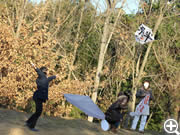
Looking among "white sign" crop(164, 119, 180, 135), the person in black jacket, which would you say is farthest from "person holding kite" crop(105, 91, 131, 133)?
"white sign" crop(164, 119, 180, 135)

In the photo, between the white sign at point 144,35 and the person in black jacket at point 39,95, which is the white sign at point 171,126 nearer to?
the white sign at point 144,35

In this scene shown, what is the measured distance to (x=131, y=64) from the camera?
24.1 meters

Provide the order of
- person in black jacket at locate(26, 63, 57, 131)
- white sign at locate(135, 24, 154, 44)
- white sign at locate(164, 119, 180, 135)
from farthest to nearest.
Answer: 1. white sign at locate(135, 24, 154, 44)
2. white sign at locate(164, 119, 180, 135)
3. person in black jacket at locate(26, 63, 57, 131)

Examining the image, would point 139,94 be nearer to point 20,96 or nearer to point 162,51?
point 20,96

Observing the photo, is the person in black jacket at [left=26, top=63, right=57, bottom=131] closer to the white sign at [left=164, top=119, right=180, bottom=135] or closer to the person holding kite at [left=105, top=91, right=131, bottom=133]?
the person holding kite at [left=105, top=91, right=131, bottom=133]

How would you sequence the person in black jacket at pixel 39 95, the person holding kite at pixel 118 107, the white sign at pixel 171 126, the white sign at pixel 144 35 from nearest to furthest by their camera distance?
1. the person in black jacket at pixel 39 95
2. the person holding kite at pixel 118 107
3. the white sign at pixel 171 126
4. the white sign at pixel 144 35

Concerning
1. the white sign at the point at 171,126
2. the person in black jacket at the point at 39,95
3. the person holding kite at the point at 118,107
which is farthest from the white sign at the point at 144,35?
the person in black jacket at the point at 39,95

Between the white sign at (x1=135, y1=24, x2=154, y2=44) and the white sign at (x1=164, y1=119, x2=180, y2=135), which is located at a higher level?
the white sign at (x1=135, y1=24, x2=154, y2=44)

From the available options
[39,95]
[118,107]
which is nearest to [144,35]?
[118,107]

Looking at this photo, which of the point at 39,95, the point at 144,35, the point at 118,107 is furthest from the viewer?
the point at 144,35

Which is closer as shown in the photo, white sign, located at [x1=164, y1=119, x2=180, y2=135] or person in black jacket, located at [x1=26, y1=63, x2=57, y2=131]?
person in black jacket, located at [x1=26, y1=63, x2=57, y2=131]

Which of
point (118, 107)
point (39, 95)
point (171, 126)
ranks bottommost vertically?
point (171, 126)

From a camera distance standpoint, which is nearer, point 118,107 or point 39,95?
point 39,95

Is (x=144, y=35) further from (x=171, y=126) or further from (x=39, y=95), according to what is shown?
(x=39, y=95)
